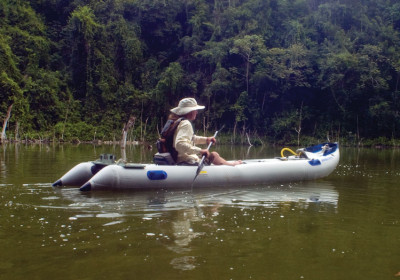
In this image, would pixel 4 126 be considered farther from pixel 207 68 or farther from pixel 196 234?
pixel 196 234

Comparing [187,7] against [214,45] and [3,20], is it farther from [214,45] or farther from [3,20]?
[3,20]

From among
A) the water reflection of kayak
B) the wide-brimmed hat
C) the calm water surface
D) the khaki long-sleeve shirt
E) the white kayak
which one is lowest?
the calm water surface

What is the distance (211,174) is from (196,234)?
2415 millimetres

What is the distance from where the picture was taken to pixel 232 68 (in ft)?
82.1

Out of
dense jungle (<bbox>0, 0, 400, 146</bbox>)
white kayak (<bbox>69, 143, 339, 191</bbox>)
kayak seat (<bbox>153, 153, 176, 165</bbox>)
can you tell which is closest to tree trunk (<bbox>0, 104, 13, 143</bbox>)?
dense jungle (<bbox>0, 0, 400, 146</bbox>)

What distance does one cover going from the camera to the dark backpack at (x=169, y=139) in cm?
541

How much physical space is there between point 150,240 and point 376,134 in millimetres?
22283

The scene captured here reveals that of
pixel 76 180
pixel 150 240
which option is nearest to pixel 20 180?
pixel 76 180

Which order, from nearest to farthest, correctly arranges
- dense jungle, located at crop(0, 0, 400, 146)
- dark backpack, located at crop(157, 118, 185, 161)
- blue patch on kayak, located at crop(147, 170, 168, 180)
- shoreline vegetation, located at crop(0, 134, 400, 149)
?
blue patch on kayak, located at crop(147, 170, 168, 180), dark backpack, located at crop(157, 118, 185, 161), shoreline vegetation, located at crop(0, 134, 400, 149), dense jungle, located at crop(0, 0, 400, 146)

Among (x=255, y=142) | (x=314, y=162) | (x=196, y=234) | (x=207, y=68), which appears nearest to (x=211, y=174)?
(x=314, y=162)

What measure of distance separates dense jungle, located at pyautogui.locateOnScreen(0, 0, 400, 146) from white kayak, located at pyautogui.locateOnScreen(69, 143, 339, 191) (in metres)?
17.0

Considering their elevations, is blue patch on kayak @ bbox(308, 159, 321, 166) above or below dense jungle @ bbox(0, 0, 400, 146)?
below

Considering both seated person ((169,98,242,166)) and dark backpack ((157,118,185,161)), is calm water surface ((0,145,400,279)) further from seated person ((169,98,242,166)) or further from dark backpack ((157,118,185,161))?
dark backpack ((157,118,185,161))

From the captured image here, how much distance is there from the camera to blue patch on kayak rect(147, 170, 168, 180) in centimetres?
523
